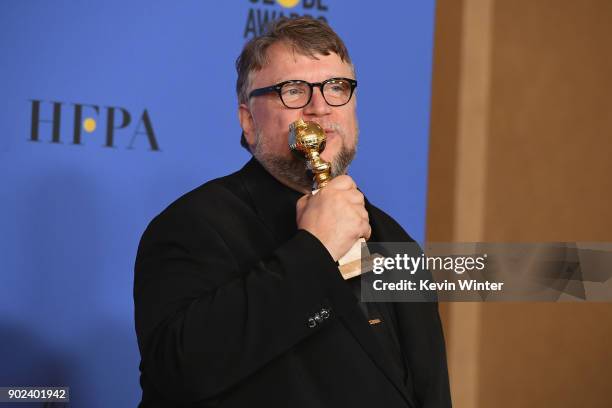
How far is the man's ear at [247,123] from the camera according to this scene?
1.99 metres

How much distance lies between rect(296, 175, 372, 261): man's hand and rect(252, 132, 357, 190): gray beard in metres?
0.35

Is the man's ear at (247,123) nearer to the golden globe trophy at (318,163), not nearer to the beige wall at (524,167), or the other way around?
the golden globe trophy at (318,163)

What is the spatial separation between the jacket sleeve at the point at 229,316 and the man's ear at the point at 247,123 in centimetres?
54

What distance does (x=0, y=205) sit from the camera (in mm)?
2295

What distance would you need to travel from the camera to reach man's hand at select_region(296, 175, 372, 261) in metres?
1.50

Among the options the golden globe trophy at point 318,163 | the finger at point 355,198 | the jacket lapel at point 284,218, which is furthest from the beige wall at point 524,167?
the finger at point 355,198

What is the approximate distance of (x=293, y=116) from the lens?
183cm

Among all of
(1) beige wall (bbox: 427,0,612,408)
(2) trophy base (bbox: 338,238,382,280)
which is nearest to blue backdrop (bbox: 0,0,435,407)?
(2) trophy base (bbox: 338,238,382,280)

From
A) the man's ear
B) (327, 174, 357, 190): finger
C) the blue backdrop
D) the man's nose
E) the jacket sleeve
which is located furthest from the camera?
the blue backdrop

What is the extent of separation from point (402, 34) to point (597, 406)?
2.27m

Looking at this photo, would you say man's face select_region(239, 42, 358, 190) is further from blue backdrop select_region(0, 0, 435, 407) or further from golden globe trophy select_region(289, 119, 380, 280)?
blue backdrop select_region(0, 0, 435, 407)

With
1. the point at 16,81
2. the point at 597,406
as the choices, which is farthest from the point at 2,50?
the point at 597,406

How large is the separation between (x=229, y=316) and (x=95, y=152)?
120 cm

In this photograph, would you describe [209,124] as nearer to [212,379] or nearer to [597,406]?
[212,379]
